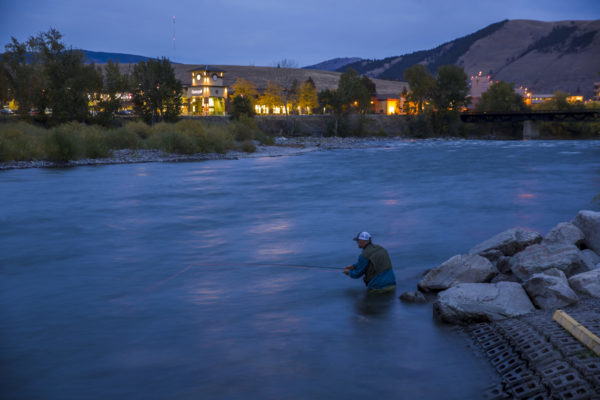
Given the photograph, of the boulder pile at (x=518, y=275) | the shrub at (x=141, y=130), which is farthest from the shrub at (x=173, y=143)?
the boulder pile at (x=518, y=275)

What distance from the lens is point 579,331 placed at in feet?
24.9

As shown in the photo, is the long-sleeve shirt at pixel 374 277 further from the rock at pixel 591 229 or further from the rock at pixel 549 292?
the rock at pixel 591 229

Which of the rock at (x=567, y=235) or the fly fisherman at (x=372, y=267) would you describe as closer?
the fly fisherman at (x=372, y=267)

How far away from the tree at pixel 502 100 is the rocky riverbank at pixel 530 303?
108 meters

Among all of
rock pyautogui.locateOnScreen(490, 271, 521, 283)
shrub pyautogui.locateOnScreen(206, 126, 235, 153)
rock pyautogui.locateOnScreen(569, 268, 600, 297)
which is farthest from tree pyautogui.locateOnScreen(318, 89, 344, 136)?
rock pyautogui.locateOnScreen(569, 268, 600, 297)

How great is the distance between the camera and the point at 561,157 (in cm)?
5459

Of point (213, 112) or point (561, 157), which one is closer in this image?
point (561, 157)

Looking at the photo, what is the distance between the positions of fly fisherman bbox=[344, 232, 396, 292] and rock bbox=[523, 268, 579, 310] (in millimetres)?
2730

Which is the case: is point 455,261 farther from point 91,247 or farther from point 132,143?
point 132,143

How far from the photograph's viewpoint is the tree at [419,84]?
11231cm

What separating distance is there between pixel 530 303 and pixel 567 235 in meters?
3.96

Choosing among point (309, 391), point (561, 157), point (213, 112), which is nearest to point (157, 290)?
point (309, 391)

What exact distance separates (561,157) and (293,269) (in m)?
47.8

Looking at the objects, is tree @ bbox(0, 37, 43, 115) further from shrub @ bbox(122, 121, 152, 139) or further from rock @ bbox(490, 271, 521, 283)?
rock @ bbox(490, 271, 521, 283)
